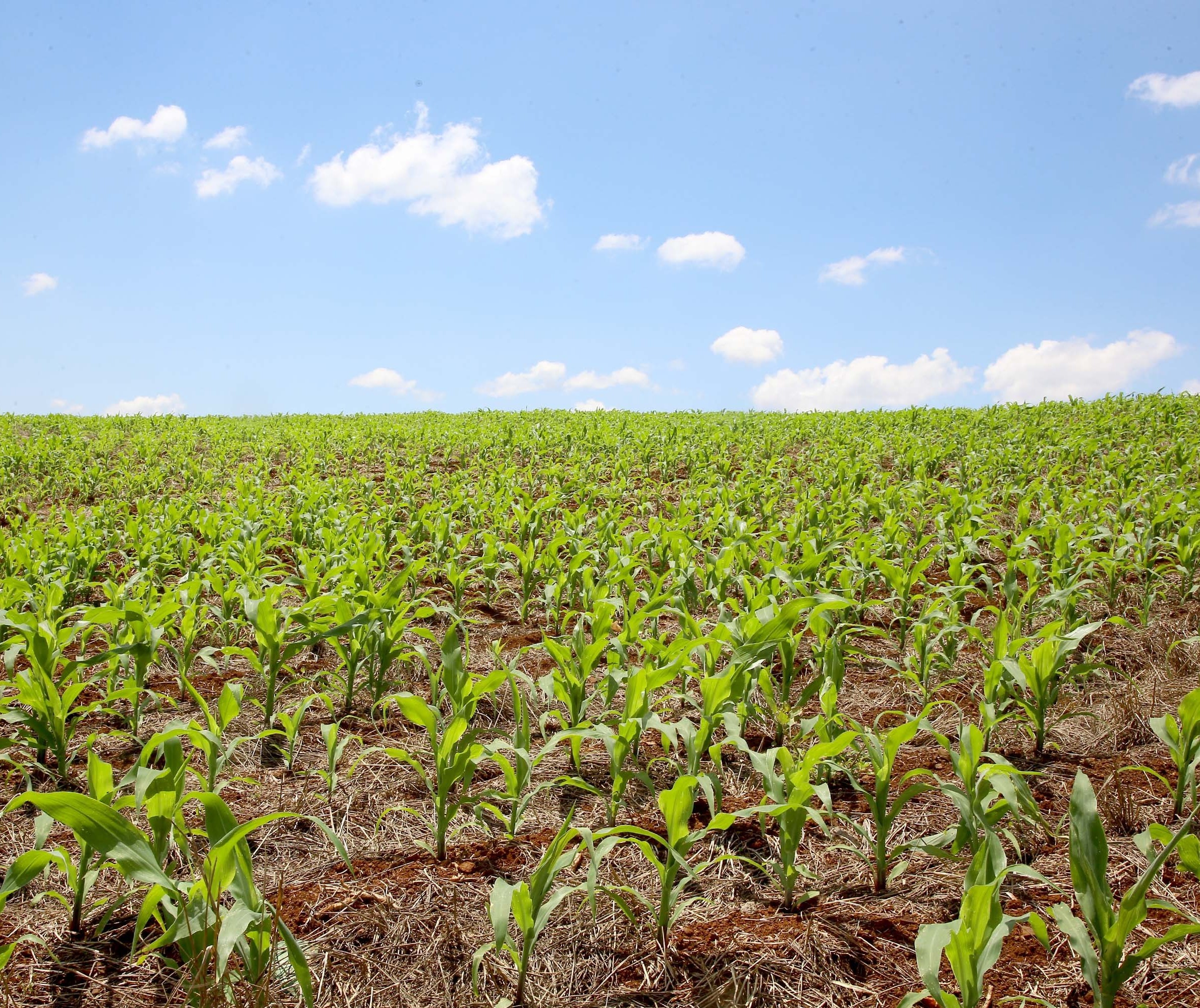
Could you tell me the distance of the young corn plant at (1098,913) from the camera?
1.52m

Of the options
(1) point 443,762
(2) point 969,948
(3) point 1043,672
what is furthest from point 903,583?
(1) point 443,762

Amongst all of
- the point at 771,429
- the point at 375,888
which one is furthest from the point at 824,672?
the point at 771,429

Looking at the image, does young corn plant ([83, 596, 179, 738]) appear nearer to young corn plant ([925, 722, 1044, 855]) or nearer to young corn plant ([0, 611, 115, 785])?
young corn plant ([0, 611, 115, 785])

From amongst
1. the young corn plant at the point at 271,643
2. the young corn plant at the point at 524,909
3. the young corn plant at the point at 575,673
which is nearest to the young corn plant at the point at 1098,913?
the young corn plant at the point at 524,909

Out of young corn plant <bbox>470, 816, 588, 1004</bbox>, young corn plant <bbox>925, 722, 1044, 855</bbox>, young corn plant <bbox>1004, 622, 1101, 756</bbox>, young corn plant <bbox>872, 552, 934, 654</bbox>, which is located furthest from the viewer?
young corn plant <bbox>872, 552, 934, 654</bbox>

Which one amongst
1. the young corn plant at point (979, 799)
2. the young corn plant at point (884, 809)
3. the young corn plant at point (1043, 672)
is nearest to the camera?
the young corn plant at point (979, 799)

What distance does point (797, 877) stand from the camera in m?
2.17

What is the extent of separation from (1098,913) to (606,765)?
180 centimetres

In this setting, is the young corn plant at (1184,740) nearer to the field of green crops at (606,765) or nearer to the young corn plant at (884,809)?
the field of green crops at (606,765)

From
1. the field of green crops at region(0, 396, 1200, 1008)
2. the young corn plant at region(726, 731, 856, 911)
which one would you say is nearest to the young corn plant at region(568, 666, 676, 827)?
the field of green crops at region(0, 396, 1200, 1008)

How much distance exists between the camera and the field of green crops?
178cm

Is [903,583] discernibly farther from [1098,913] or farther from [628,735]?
[1098,913]

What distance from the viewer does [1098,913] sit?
5.16ft

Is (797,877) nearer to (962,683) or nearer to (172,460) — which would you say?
(962,683)
